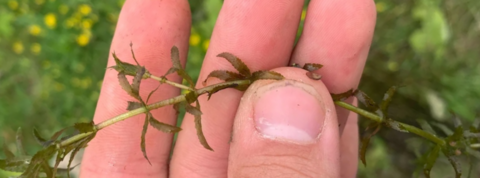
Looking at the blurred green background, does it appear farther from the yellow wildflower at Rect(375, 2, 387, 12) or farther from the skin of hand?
the skin of hand

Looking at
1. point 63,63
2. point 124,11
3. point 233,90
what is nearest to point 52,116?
point 63,63

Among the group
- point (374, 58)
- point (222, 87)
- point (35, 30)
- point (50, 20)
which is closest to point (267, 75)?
point (222, 87)

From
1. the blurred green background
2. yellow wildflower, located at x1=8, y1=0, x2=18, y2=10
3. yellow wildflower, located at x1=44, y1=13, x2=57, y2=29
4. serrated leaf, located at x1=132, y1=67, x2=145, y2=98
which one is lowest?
the blurred green background

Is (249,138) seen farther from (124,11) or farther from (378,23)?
(378,23)

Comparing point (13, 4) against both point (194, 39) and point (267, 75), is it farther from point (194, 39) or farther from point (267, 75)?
point (267, 75)

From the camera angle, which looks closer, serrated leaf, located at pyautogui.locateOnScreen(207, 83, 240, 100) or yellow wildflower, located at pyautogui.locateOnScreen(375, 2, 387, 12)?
serrated leaf, located at pyautogui.locateOnScreen(207, 83, 240, 100)

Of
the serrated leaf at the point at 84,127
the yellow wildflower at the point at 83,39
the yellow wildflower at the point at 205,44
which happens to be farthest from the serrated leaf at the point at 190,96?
the yellow wildflower at the point at 83,39

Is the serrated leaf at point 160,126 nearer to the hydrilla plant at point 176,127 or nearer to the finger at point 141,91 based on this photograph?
the hydrilla plant at point 176,127

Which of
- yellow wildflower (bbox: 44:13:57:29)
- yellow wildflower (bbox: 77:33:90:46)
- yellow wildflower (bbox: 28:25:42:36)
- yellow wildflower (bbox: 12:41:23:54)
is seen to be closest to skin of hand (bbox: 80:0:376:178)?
yellow wildflower (bbox: 77:33:90:46)
